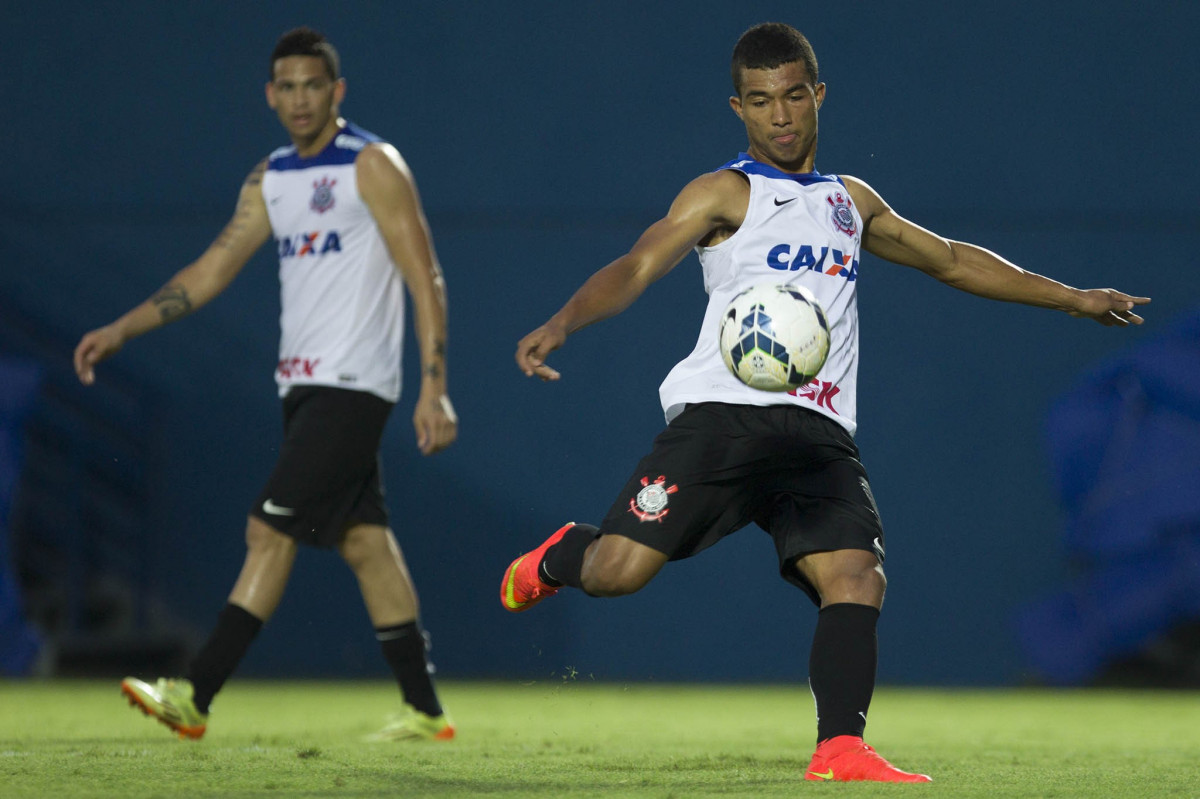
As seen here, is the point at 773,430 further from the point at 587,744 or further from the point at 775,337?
the point at 587,744

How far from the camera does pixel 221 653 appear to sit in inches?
183

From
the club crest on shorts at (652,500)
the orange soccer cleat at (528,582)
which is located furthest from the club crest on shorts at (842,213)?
the orange soccer cleat at (528,582)

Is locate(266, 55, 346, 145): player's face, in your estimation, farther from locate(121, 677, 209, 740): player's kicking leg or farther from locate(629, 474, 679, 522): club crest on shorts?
locate(629, 474, 679, 522): club crest on shorts

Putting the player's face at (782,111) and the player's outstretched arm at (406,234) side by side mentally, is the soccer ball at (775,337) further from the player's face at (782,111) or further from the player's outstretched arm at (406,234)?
the player's outstretched arm at (406,234)

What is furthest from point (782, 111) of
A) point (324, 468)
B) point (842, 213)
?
point (324, 468)

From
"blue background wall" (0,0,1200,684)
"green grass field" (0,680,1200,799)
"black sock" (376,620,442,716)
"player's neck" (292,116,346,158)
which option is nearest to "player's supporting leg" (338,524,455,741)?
"black sock" (376,620,442,716)

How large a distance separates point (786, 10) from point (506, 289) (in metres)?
2.39

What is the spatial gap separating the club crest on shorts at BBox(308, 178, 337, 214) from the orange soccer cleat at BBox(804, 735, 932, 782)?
247 cm

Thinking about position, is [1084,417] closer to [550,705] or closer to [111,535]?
[550,705]

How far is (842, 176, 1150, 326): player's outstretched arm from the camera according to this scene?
13.4 ft

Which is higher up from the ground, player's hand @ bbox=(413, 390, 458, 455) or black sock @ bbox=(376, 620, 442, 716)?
player's hand @ bbox=(413, 390, 458, 455)

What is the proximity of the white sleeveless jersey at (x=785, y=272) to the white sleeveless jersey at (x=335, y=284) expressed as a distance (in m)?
1.41

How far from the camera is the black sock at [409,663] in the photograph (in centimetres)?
489

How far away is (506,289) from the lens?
8578mm
